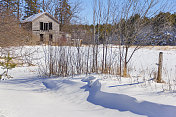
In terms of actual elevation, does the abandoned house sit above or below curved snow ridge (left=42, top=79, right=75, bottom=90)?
above

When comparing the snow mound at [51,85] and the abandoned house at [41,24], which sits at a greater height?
the abandoned house at [41,24]

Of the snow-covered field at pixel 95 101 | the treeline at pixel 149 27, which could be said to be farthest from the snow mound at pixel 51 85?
the treeline at pixel 149 27

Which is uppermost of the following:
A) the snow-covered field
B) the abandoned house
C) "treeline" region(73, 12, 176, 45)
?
the abandoned house

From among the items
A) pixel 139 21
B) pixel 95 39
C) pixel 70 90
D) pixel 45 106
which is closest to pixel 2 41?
pixel 95 39

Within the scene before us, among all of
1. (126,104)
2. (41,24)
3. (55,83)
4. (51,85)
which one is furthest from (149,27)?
(41,24)

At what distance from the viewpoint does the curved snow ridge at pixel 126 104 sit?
3820 mm

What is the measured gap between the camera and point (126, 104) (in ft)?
14.4

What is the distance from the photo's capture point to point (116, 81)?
19.1 feet

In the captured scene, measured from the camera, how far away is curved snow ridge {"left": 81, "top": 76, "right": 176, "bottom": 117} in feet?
12.5

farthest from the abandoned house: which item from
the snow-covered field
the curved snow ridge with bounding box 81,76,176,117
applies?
the curved snow ridge with bounding box 81,76,176,117

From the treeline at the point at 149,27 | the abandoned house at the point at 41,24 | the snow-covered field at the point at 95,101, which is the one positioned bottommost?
the snow-covered field at the point at 95,101

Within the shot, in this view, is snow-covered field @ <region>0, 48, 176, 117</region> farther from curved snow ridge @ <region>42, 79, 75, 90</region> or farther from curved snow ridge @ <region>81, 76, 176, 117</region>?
curved snow ridge @ <region>42, 79, 75, 90</region>

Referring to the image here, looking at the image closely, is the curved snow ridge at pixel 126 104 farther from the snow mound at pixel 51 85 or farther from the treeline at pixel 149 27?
the treeline at pixel 149 27

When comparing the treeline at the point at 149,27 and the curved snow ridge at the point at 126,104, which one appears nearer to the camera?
the curved snow ridge at the point at 126,104
